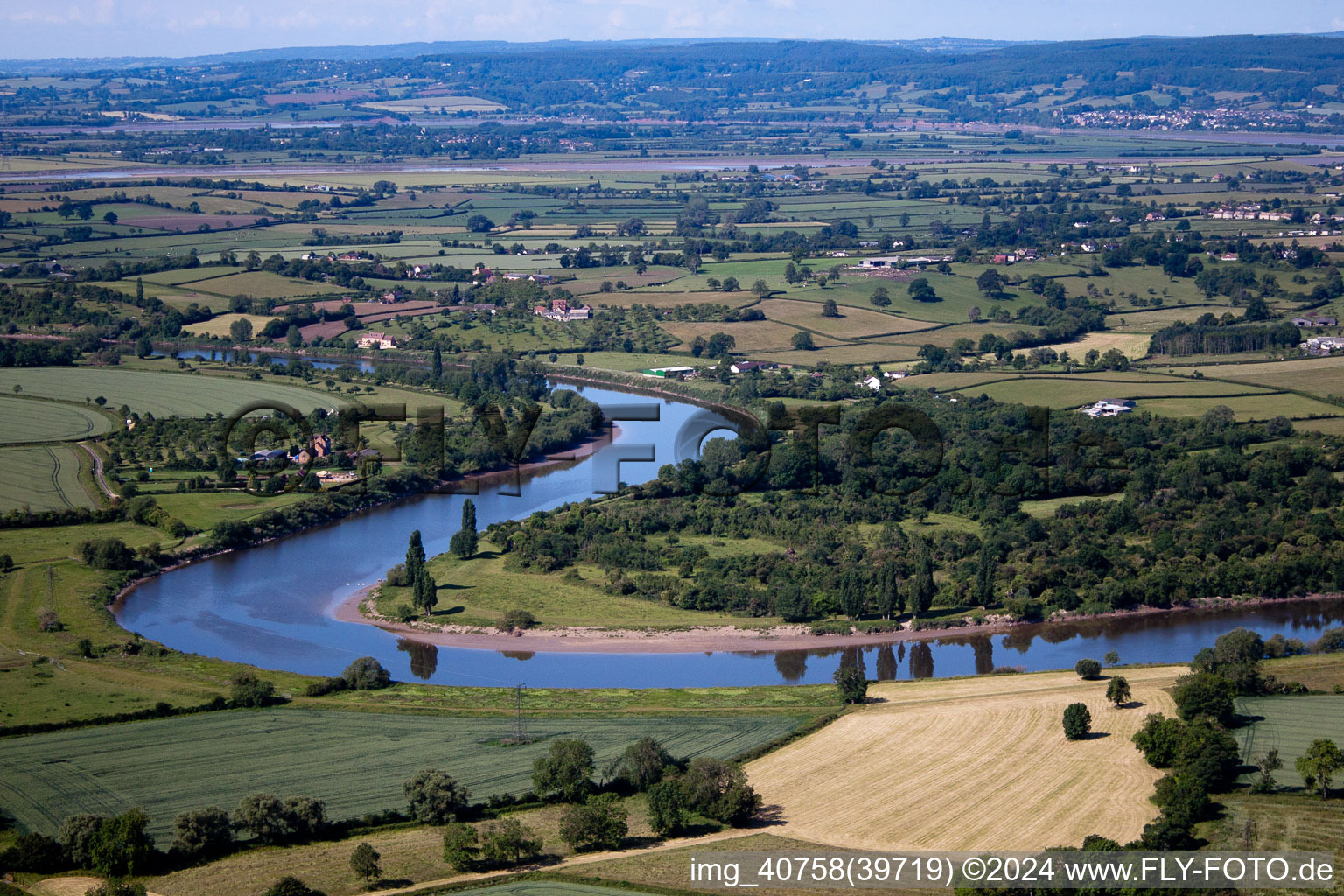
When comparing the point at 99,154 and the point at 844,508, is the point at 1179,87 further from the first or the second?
the point at 844,508

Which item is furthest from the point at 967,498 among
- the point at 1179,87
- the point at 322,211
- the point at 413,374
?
the point at 1179,87

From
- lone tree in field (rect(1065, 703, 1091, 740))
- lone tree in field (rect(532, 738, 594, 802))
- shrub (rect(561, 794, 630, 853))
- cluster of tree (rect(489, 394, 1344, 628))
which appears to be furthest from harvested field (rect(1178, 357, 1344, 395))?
shrub (rect(561, 794, 630, 853))

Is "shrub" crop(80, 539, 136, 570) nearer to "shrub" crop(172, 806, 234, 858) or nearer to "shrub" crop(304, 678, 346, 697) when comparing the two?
"shrub" crop(304, 678, 346, 697)

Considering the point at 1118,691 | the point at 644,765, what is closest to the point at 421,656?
the point at 644,765

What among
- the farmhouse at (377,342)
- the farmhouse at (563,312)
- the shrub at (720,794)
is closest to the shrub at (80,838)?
the shrub at (720,794)

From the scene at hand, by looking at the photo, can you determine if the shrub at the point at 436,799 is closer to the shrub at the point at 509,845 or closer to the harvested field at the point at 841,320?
the shrub at the point at 509,845

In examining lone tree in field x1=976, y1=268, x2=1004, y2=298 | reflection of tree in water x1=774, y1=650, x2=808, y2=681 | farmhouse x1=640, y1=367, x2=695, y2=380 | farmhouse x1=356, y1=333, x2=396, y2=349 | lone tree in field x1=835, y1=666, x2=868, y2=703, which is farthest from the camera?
lone tree in field x1=976, y1=268, x2=1004, y2=298
